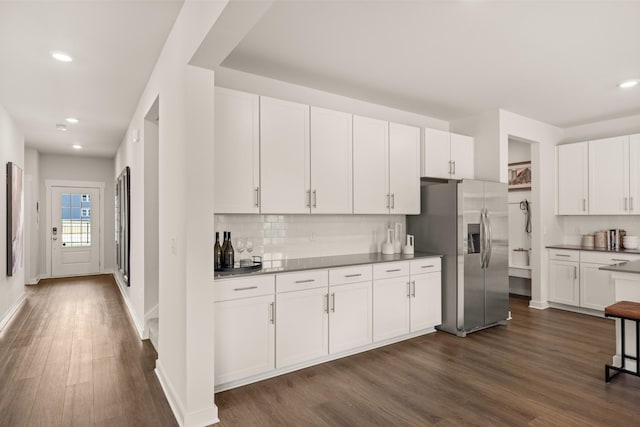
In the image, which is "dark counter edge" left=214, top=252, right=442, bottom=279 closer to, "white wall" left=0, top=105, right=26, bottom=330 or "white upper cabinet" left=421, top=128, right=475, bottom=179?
"white upper cabinet" left=421, top=128, right=475, bottom=179

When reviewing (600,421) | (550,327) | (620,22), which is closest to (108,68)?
(620,22)

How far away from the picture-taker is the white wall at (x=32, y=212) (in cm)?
707

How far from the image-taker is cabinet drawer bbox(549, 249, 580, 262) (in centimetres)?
516

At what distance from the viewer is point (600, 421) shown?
2432 millimetres

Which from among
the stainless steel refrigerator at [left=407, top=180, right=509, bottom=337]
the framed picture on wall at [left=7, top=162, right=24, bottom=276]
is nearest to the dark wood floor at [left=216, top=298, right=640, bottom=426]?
the stainless steel refrigerator at [left=407, top=180, right=509, bottom=337]

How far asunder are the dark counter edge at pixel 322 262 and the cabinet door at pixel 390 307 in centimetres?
24

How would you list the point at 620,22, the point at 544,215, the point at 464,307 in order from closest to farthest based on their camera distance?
the point at 620,22 < the point at 464,307 < the point at 544,215

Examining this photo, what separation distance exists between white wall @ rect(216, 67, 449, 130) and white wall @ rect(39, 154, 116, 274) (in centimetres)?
631

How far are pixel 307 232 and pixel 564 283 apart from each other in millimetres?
3887

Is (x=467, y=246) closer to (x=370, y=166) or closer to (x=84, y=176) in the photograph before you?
(x=370, y=166)

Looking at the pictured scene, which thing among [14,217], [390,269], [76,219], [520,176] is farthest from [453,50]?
[76,219]

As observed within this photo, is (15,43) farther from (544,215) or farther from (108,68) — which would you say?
(544,215)

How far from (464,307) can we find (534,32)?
8.97 feet

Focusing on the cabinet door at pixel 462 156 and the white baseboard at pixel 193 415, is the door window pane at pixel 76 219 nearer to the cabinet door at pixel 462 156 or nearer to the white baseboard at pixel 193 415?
the white baseboard at pixel 193 415
